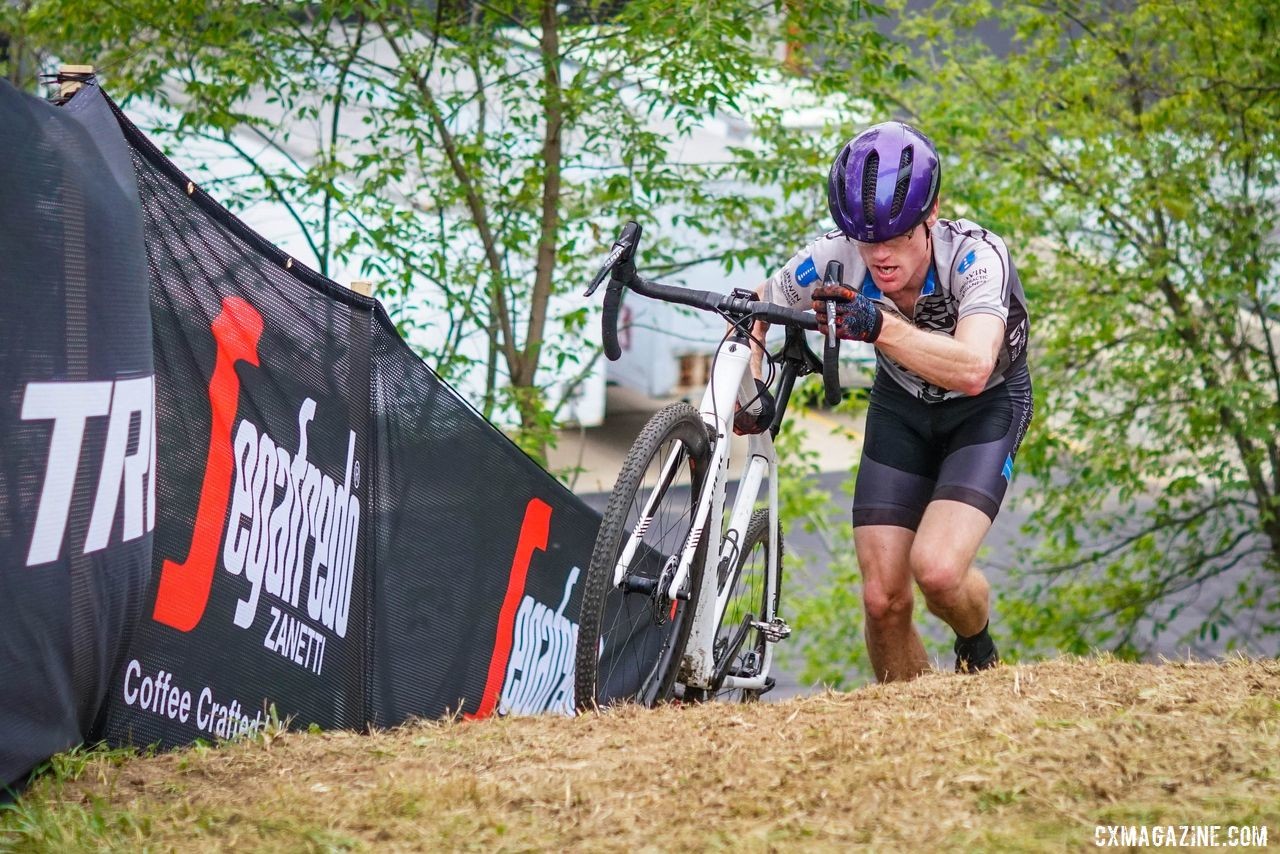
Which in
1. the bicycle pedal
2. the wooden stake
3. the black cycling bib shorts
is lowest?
the bicycle pedal

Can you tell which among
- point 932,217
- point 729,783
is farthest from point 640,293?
point 729,783

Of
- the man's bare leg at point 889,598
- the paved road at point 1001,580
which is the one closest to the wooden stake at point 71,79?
the man's bare leg at point 889,598

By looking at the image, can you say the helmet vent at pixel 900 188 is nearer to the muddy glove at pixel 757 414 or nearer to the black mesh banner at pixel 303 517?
the muddy glove at pixel 757 414

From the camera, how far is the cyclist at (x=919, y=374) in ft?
14.7

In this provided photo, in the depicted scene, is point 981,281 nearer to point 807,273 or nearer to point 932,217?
point 932,217

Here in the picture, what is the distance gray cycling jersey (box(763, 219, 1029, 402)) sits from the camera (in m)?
4.65

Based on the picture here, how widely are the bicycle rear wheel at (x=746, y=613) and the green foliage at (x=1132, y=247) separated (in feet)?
15.5

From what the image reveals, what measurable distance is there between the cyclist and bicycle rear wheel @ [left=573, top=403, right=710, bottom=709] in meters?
0.59

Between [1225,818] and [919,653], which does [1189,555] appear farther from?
[1225,818]

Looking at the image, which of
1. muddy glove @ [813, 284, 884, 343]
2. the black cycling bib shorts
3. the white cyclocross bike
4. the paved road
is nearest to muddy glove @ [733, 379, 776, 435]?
the white cyclocross bike

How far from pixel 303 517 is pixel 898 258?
2206 mm

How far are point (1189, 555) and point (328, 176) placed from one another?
7303 millimetres

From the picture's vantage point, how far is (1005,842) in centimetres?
278

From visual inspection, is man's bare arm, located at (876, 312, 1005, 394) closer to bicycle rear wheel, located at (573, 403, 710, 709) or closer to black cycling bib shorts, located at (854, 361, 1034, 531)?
black cycling bib shorts, located at (854, 361, 1034, 531)
